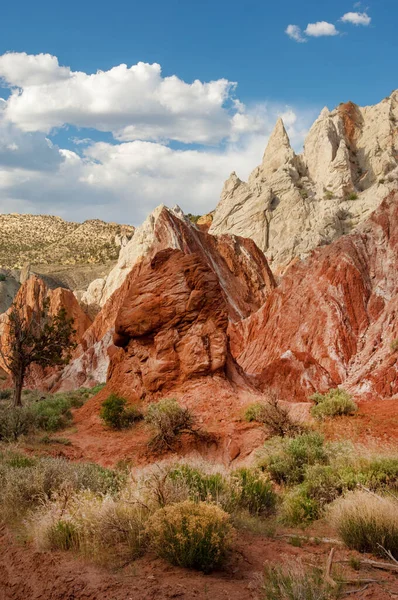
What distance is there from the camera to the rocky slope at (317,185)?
70.3m

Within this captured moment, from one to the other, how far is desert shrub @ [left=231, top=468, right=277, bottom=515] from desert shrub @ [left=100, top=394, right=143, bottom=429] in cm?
930

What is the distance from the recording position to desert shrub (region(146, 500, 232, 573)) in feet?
18.0

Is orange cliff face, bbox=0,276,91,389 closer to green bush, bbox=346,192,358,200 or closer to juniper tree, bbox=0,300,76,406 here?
juniper tree, bbox=0,300,76,406

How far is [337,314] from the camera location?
34562 millimetres

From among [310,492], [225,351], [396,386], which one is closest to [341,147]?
[396,386]

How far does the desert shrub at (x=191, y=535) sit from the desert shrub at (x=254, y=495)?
1.98m

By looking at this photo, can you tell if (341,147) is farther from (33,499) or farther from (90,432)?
(33,499)

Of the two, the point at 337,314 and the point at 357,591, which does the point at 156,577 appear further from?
the point at 337,314

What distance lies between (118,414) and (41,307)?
154 feet

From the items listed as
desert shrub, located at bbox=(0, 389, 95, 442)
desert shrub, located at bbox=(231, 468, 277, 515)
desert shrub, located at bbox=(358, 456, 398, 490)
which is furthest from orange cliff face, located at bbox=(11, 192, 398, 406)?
desert shrub, located at bbox=(231, 468, 277, 515)

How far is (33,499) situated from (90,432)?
32.6 feet

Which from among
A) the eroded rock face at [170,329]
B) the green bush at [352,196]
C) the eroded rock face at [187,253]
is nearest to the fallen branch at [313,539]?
the eroded rock face at [170,329]

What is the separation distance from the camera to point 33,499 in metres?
7.90

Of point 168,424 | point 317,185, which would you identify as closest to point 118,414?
point 168,424
